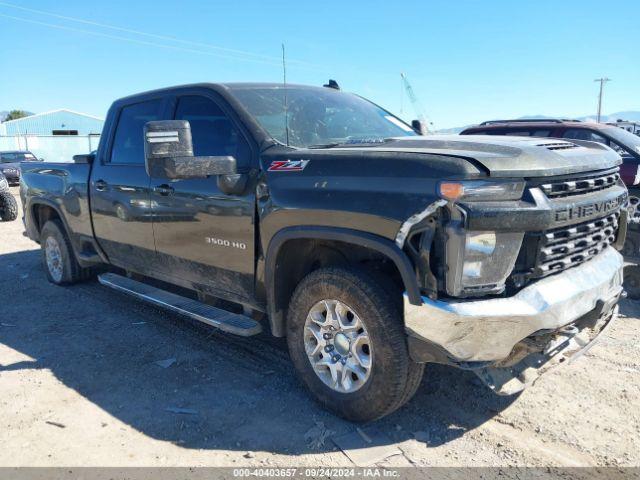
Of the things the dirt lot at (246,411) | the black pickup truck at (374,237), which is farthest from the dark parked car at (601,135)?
the black pickup truck at (374,237)

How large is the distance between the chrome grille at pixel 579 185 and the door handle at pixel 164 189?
267 cm

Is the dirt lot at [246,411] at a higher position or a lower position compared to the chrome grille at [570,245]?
lower

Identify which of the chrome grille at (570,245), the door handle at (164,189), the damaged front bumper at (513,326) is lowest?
the damaged front bumper at (513,326)

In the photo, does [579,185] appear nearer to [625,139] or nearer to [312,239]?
[312,239]

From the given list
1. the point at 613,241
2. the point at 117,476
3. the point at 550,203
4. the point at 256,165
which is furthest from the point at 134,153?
the point at 613,241

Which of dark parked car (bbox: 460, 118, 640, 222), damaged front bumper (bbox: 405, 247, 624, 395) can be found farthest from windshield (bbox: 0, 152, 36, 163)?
damaged front bumper (bbox: 405, 247, 624, 395)

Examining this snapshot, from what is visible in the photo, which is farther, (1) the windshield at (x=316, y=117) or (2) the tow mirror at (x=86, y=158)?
(2) the tow mirror at (x=86, y=158)

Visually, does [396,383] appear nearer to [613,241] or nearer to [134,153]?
[613,241]

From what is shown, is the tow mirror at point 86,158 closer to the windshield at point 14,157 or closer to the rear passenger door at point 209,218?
the rear passenger door at point 209,218

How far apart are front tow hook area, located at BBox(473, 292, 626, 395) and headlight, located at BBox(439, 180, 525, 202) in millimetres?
727

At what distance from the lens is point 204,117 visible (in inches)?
158

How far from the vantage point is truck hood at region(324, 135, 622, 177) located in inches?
103

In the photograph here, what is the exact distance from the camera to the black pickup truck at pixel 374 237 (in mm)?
2561

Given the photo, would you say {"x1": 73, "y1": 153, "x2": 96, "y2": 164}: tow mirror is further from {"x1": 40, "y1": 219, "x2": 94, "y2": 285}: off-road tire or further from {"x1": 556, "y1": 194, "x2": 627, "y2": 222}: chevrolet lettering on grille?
{"x1": 556, "y1": 194, "x2": 627, "y2": 222}: chevrolet lettering on grille
